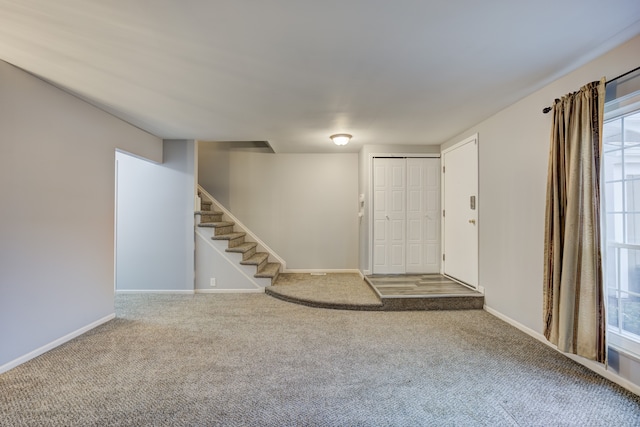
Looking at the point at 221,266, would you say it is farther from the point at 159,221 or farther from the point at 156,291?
the point at 159,221

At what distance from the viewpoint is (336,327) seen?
3.23 m

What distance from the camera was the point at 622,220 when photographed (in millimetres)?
2279

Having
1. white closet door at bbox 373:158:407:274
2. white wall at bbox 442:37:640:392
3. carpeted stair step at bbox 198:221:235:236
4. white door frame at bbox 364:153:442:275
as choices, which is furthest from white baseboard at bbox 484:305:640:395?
carpeted stair step at bbox 198:221:235:236

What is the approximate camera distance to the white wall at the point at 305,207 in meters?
5.73

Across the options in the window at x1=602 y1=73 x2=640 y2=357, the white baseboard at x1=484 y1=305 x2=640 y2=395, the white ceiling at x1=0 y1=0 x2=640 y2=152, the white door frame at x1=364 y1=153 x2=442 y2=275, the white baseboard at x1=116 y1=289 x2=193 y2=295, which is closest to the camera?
the white ceiling at x1=0 y1=0 x2=640 y2=152

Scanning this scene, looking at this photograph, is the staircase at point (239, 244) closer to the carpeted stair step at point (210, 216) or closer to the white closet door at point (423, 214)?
the carpeted stair step at point (210, 216)

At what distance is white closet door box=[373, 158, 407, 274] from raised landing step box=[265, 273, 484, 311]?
0.34m

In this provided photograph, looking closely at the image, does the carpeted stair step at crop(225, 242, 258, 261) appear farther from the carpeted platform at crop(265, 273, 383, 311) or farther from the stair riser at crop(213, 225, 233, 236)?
the carpeted platform at crop(265, 273, 383, 311)

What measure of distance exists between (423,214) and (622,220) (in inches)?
110

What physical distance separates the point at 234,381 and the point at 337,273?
3652 millimetres

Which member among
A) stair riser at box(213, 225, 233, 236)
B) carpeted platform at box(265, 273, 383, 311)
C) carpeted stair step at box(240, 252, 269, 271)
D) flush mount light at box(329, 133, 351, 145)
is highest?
flush mount light at box(329, 133, 351, 145)

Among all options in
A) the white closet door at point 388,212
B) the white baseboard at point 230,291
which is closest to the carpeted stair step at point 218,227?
the white baseboard at point 230,291

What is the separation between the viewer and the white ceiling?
1683mm

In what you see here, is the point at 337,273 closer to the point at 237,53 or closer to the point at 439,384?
the point at 439,384
